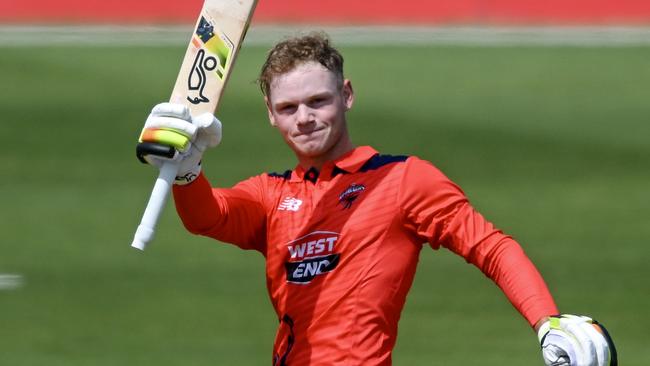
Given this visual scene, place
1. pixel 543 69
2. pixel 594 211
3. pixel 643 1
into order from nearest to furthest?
pixel 594 211
pixel 543 69
pixel 643 1

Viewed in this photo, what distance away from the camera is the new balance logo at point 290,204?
18.2 ft

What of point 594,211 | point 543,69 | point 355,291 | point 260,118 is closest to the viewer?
point 355,291

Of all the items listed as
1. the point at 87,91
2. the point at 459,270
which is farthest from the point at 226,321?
the point at 87,91

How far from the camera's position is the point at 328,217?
18.0 feet

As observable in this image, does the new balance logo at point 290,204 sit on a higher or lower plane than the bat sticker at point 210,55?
lower

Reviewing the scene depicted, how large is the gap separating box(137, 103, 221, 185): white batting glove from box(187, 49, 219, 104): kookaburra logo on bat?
17 cm

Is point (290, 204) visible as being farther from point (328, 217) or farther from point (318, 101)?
point (318, 101)

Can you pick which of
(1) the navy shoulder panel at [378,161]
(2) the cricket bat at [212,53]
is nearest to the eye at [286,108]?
(2) the cricket bat at [212,53]

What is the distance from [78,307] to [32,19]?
1873cm

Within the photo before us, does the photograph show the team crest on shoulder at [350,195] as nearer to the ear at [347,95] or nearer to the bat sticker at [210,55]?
the ear at [347,95]

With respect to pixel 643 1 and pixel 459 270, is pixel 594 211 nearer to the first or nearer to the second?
pixel 459 270

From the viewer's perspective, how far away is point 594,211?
45.8ft

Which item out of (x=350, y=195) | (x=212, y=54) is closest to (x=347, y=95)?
(x=350, y=195)

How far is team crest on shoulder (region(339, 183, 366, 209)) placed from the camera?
546cm
